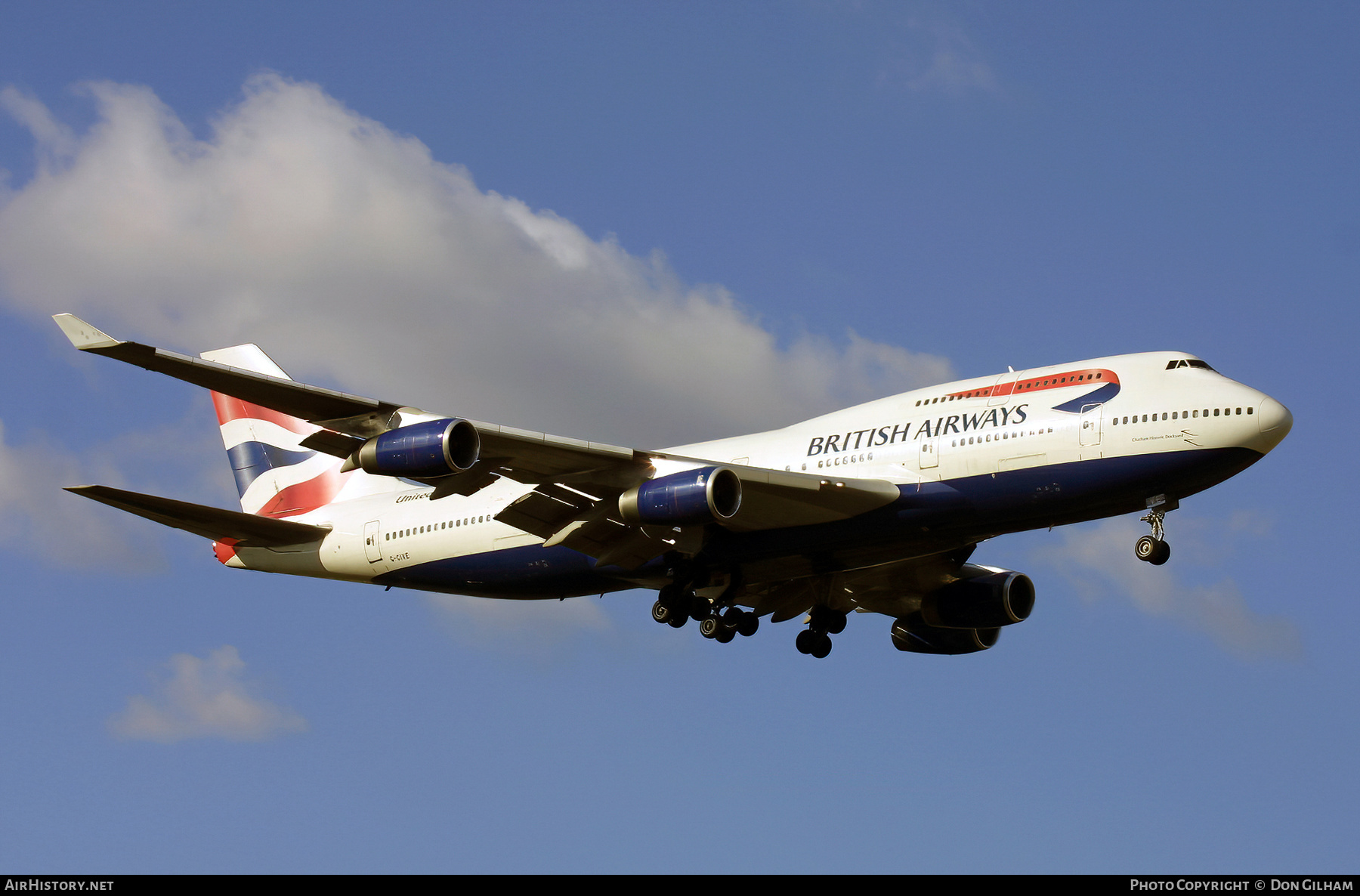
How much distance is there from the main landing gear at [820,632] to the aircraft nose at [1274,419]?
13286 millimetres

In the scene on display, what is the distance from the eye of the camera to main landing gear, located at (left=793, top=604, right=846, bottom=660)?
39.3 m

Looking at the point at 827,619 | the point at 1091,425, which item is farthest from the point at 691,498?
the point at 827,619

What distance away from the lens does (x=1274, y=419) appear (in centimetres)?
3003

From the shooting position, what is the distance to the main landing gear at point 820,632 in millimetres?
39344

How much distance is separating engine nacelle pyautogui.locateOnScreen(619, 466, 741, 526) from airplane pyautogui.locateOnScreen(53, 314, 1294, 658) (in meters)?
0.05

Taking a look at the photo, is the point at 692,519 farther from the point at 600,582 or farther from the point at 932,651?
the point at 932,651

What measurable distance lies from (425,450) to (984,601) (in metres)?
17.1

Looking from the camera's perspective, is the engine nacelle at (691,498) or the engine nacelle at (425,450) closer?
the engine nacelle at (425,450)

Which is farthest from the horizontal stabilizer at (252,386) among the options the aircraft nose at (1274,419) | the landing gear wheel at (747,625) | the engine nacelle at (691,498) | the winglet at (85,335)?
the aircraft nose at (1274,419)

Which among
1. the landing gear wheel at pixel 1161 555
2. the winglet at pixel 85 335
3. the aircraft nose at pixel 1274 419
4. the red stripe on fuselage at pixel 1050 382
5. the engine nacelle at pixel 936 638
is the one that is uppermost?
the red stripe on fuselage at pixel 1050 382

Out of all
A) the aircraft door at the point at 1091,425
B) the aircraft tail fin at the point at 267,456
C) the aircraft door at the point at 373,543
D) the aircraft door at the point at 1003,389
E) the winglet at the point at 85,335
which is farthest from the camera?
the aircraft tail fin at the point at 267,456

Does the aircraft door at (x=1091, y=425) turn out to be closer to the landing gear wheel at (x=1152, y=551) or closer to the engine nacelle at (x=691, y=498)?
the landing gear wheel at (x=1152, y=551)

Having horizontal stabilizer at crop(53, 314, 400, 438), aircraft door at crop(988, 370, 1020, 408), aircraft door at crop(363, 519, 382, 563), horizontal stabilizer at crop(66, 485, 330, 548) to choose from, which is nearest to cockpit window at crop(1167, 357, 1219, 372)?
aircraft door at crop(988, 370, 1020, 408)

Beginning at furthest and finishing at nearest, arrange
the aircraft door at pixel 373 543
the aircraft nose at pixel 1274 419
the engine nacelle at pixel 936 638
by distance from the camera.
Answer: the engine nacelle at pixel 936 638
the aircraft door at pixel 373 543
the aircraft nose at pixel 1274 419
